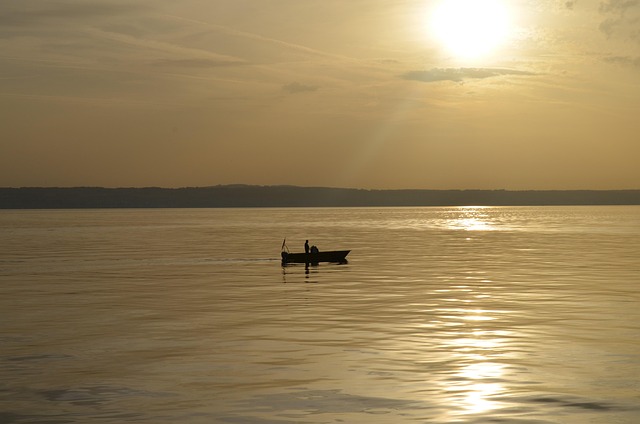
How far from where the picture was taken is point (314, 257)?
7956cm

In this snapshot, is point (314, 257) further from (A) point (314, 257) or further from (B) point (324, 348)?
(B) point (324, 348)

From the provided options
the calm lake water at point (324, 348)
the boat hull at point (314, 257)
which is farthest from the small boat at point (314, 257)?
the calm lake water at point (324, 348)

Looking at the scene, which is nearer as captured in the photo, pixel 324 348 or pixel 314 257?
pixel 324 348

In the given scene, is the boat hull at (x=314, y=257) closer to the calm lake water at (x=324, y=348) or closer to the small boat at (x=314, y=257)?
the small boat at (x=314, y=257)

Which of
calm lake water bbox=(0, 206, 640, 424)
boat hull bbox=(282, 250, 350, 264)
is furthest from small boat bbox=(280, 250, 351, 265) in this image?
calm lake water bbox=(0, 206, 640, 424)

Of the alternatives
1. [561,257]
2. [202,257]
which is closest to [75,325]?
[202,257]

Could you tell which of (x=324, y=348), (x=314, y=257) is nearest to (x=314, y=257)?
(x=314, y=257)

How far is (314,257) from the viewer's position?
261ft

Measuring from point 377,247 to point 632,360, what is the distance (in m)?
79.6

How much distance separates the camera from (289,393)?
958 inches

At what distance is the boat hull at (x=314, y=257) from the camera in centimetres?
7875

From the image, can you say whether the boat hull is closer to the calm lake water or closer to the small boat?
the small boat

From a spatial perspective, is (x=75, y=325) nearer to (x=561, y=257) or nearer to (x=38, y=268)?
(x=38, y=268)

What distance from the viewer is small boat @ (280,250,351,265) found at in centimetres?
7871
